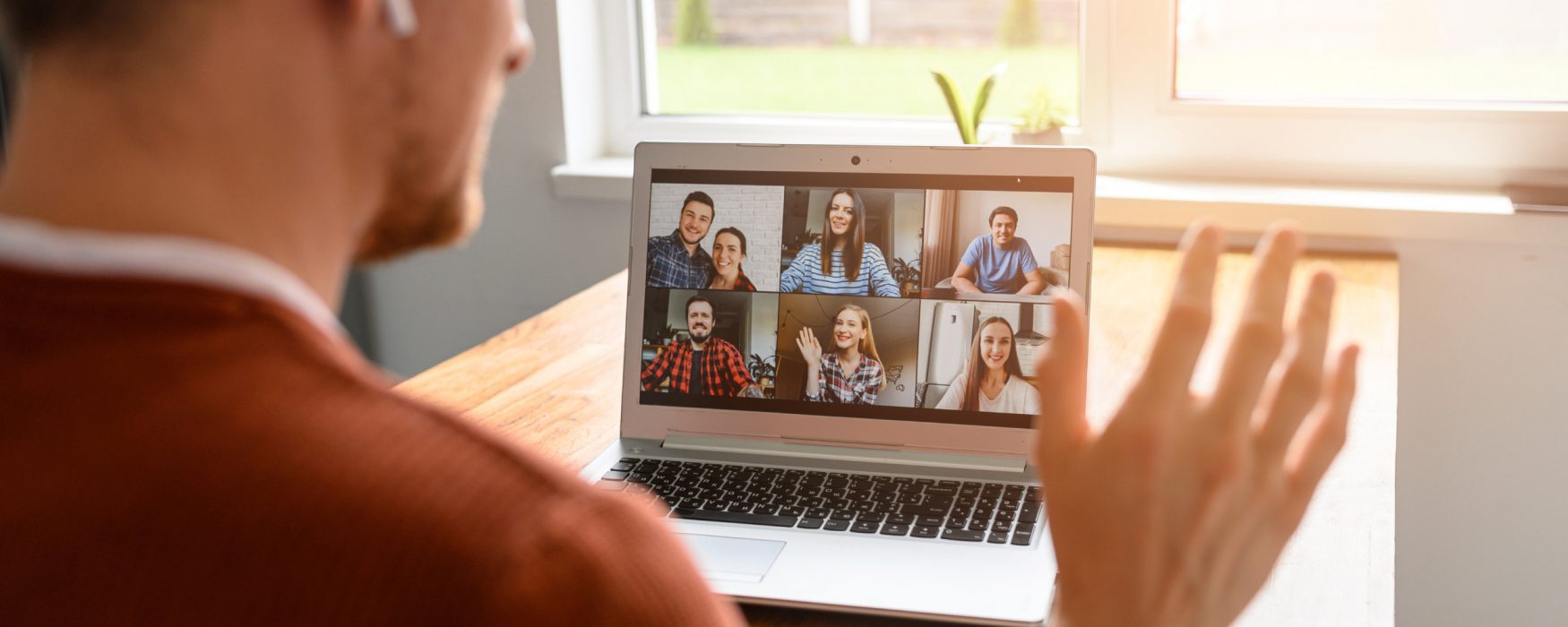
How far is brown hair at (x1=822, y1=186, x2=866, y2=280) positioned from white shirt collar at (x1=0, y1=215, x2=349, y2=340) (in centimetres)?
68

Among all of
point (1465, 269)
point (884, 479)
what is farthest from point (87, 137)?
point (1465, 269)

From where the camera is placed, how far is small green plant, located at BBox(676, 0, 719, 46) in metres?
2.18

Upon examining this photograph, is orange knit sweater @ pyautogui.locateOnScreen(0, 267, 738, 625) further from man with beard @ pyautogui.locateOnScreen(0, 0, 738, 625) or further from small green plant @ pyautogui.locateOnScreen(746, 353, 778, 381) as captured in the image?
small green plant @ pyautogui.locateOnScreen(746, 353, 778, 381)

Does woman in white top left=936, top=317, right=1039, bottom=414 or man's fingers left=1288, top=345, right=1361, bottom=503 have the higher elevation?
man's fingers left=1288, top=345, right=1361, bottom=503

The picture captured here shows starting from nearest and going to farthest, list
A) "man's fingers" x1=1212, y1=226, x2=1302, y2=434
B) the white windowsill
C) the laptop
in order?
"man's fingers" x1=1212, y1=226, x2=1302, y2=434, the laptop, the white windowsill

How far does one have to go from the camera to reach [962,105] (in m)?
1.84

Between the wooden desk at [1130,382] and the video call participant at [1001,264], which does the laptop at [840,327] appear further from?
the wooden desk at [1130,382]

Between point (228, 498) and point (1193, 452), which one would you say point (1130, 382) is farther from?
point (228, 498)

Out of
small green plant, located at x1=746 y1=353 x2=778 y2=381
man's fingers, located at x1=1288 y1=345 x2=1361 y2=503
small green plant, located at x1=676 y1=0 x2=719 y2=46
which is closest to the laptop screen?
Answer: small green plant, located at x1=746 y1=353 x2=778 y2=381

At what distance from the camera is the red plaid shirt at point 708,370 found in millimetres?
1058

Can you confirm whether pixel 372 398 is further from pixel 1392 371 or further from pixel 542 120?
pixel 542 120

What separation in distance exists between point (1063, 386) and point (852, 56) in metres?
1.67

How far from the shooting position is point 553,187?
6.82ft

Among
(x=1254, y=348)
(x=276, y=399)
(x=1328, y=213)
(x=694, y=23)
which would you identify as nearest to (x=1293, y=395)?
(x=1254, y=348)
